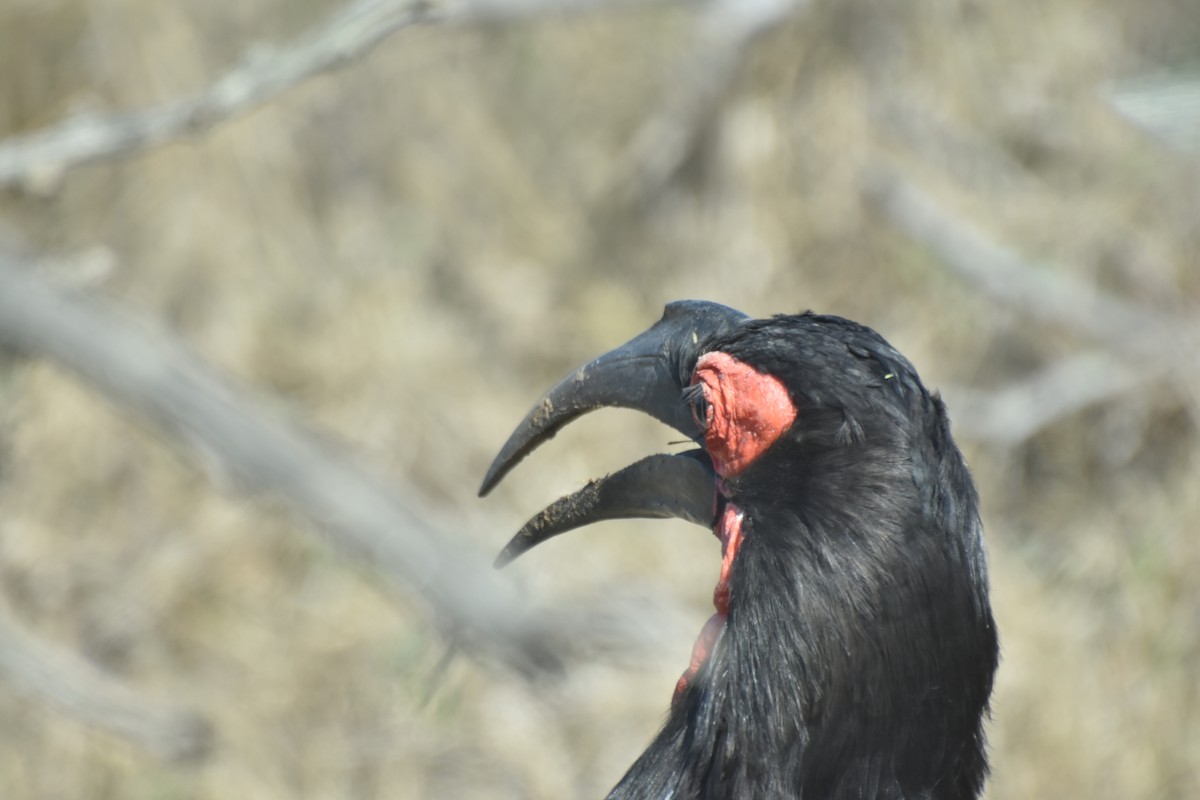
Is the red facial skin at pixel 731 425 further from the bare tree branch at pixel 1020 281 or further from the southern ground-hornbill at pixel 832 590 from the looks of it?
the bare tree branch at pixel 1020 281

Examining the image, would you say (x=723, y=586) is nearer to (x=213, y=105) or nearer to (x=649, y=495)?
(x=649, y=495)

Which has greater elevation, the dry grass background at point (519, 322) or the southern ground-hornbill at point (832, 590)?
the dry grass background at point (519, 322)

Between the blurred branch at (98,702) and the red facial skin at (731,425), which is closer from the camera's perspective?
the red facial skin at (731,425)

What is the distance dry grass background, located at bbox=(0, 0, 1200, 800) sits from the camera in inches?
149

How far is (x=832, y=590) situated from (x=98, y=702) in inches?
106

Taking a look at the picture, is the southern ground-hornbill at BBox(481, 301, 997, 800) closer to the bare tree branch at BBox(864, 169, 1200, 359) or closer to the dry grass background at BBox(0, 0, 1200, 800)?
the dry grass background at BBox(0, 0, 1200, 800)

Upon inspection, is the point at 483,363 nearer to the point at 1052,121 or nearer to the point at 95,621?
the point at 95,621

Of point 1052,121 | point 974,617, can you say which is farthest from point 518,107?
point 974,617

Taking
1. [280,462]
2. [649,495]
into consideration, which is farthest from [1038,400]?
[649,495]

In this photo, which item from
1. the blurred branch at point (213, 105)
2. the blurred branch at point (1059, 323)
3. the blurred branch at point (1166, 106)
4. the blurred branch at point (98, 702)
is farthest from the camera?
the blurred branch at point (1059, 323)

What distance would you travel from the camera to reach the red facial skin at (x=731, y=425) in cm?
170

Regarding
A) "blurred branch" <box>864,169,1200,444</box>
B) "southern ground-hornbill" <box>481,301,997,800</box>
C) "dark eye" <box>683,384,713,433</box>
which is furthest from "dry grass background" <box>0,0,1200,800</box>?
"southern ground-hornbill" <box>481,301,997,800</box>

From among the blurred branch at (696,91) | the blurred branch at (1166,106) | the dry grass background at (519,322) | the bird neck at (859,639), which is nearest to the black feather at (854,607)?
the bird neck at (859,639)

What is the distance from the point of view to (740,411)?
5.60 ft
